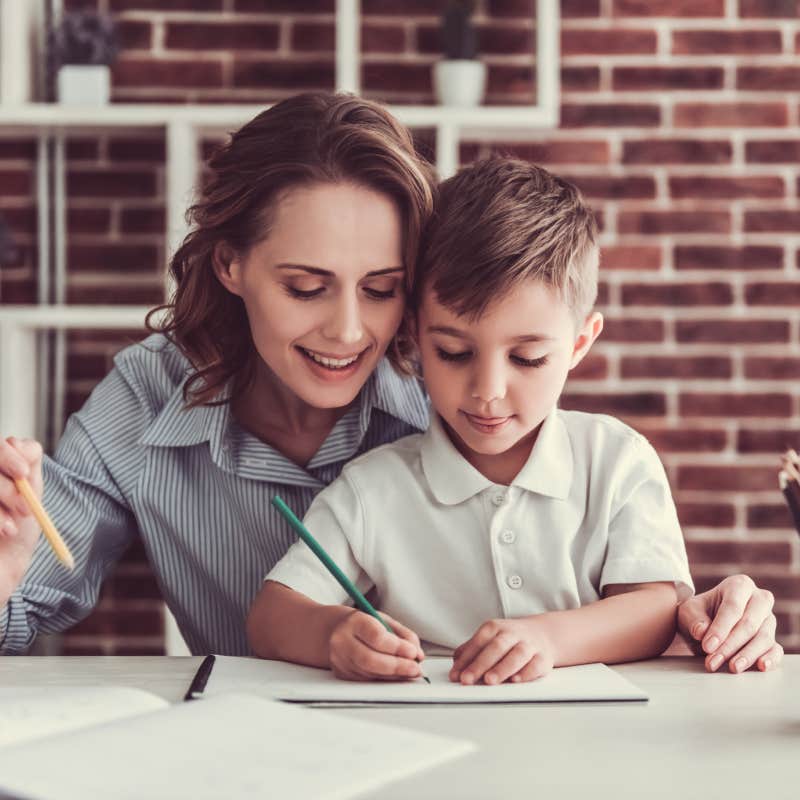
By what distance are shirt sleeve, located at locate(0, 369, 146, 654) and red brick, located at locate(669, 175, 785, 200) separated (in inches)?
63.8

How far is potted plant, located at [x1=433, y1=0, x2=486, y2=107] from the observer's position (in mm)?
2594

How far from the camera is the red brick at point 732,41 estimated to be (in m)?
2.75

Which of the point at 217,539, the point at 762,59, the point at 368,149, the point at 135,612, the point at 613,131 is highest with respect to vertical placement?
the point at 762,59

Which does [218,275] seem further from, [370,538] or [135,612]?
[135,612]

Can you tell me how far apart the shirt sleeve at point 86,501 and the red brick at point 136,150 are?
1.22 m

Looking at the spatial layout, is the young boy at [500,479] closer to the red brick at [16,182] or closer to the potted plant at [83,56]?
the potted plant at [83,56]

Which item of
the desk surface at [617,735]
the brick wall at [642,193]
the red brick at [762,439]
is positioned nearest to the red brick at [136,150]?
the brick wall at [642,193]

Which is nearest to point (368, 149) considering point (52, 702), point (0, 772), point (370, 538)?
point (370, 538)

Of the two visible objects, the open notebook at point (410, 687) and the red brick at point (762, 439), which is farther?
the red brick at point (762, 439)

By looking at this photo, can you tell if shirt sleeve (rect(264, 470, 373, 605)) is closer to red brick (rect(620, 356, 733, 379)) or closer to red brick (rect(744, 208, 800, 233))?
red brick (rect(620, 356, 733, 379))

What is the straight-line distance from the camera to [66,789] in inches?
27.6

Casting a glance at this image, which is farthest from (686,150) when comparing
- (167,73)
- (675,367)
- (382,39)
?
(167,73)

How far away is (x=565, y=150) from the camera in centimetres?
276

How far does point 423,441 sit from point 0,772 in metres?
0.76
